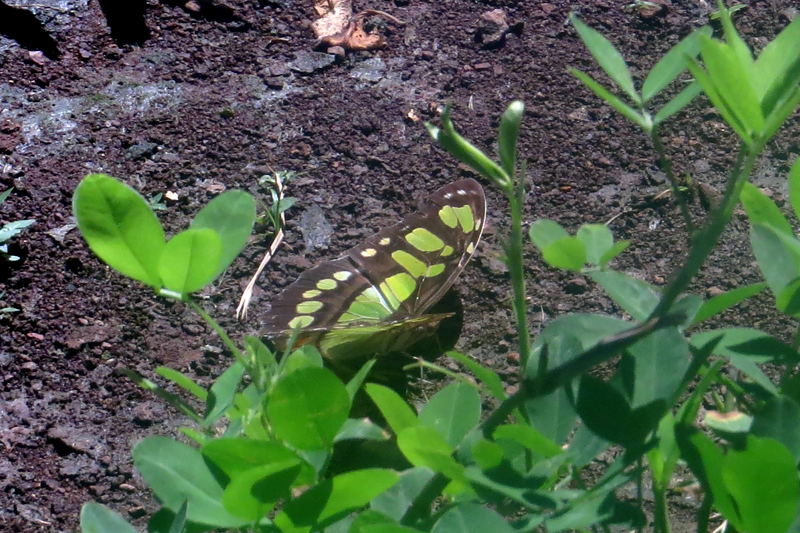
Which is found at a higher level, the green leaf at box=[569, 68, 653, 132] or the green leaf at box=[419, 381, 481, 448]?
the green leaf at box=[569, 68, 653, 132]

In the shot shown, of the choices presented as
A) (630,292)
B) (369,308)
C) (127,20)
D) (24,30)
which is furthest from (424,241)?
(24,30)

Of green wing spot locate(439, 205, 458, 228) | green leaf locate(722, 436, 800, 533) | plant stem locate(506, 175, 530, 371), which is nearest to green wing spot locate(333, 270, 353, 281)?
green wing spot locate(439, 205, 458, 228)

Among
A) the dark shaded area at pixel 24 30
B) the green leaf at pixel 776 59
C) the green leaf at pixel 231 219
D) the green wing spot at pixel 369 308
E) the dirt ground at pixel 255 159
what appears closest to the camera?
the green leaf at pixel 776 59

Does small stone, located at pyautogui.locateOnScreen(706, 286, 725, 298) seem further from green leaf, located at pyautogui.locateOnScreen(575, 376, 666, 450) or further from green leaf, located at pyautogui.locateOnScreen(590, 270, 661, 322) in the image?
green leaf, located at pyautogui.locateOnScreen(575, 376, 666, 450)

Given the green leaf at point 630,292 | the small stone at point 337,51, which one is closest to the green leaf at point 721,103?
the green leaf at point 630,292

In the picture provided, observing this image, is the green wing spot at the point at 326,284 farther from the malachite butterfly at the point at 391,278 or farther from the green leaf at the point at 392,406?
the green leaf at the point at 392,406

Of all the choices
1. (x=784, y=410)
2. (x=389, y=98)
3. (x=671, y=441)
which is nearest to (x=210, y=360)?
(x=389, y=98)

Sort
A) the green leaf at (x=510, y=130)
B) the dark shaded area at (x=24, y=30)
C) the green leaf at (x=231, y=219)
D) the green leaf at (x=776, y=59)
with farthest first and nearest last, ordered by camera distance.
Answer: the dark shaded area at (x=24, y=30) < the green leaf at (x=231, y=219) < the green leaf at (x=776, y=59) < the green leaf at (x=510, y=130)

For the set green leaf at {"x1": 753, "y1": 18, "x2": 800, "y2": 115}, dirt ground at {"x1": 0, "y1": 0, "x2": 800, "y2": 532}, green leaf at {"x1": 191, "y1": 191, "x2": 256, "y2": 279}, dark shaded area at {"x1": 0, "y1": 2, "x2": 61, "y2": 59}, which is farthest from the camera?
dark shaded area at {"x1": 0, "y1": 2, "x2": 61, "y2": 59}
